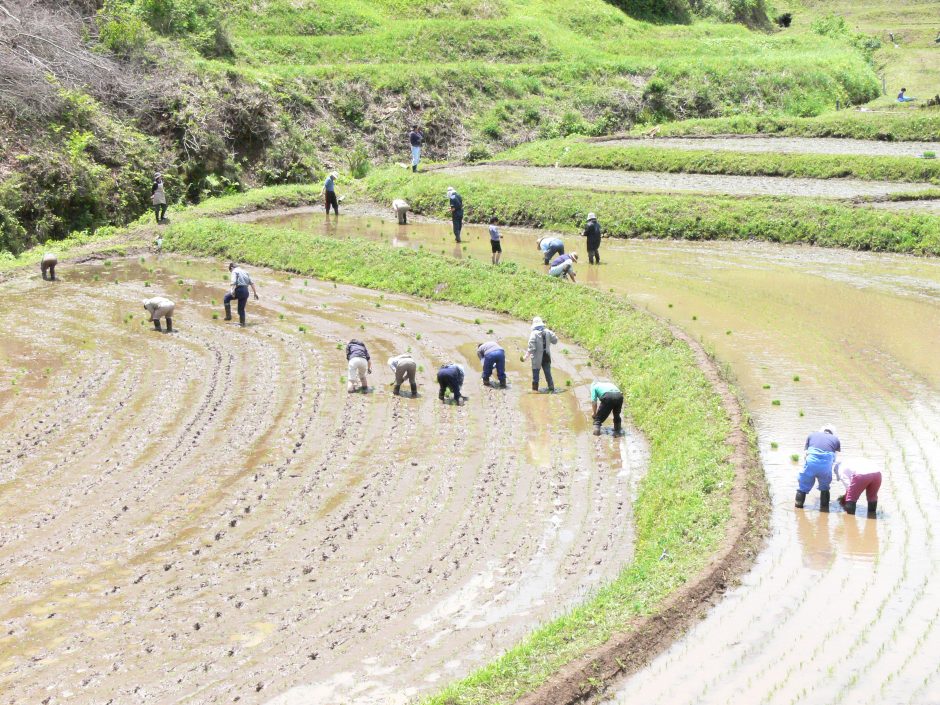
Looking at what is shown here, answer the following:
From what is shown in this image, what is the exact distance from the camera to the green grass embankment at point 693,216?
31.0 metres

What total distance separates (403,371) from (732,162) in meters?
24.0

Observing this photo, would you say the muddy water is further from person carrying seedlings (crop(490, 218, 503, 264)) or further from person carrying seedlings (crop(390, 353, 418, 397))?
person carrying seedlings (crop(390, 353, 418, 397))

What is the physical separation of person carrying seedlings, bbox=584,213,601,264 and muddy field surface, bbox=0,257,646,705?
5465mm

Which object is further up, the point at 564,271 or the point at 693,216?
the point at 693,216

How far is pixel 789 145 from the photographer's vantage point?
→ 43.8m

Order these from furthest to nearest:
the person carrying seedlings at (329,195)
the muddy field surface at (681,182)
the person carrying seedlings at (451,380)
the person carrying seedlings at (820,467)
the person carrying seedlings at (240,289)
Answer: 1. the person carrying seedlings at (329,195)
2. the muddy field surface at (681,182)
3. the person carrying seedlings at (240,289)
4. the person carrying seedlings at (451,380)
5. the person carrying seedlings at (820,467)

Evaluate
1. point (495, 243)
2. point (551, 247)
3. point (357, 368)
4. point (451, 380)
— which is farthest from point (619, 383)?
point (495, 243)

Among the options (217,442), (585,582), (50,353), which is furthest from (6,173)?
(585,582)

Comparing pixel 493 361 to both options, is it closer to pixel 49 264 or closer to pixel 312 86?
pixel 49 264

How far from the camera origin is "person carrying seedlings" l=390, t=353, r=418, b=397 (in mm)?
20844

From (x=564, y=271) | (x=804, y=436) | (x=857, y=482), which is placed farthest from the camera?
(x=564, y=271)

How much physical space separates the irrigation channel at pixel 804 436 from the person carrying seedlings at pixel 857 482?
0.71 feet

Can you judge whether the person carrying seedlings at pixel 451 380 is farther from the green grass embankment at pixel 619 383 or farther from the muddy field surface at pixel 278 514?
the green grass embankment at pixel 619 383

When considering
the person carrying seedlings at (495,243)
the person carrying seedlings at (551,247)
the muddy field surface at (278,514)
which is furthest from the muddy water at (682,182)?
the muddy field surface at (278,514)
